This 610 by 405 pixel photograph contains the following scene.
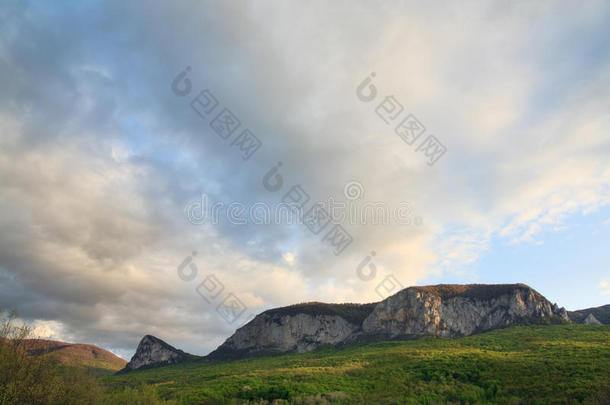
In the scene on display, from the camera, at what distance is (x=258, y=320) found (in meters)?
182

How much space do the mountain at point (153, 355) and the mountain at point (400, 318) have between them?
25774 millimetres

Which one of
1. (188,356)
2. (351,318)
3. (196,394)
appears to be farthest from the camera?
(188,356)

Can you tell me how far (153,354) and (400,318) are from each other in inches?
5615

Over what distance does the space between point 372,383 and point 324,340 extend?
119992mm

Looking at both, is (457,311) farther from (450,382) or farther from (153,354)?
(153,354)

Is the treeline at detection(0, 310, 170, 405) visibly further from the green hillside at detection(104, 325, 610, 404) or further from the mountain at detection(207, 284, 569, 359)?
the mountain at detection(207, 284, 569, 359)

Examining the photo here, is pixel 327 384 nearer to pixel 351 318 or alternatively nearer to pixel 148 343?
pixel 351 318

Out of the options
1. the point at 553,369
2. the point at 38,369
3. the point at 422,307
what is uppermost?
the point at 422,307

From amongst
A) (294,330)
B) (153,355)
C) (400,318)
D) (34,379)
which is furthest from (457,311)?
(153,355)

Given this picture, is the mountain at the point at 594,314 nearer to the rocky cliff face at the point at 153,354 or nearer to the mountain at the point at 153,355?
the mountain at the point at 153,355

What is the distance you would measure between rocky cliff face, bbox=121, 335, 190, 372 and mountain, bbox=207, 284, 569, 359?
26.4 metres

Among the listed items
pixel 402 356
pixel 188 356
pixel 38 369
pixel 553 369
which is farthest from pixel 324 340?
pixel 38 369

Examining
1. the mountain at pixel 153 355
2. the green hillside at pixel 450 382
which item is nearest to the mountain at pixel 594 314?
the green hillside at pixel 450 382

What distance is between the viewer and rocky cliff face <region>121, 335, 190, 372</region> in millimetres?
183525
